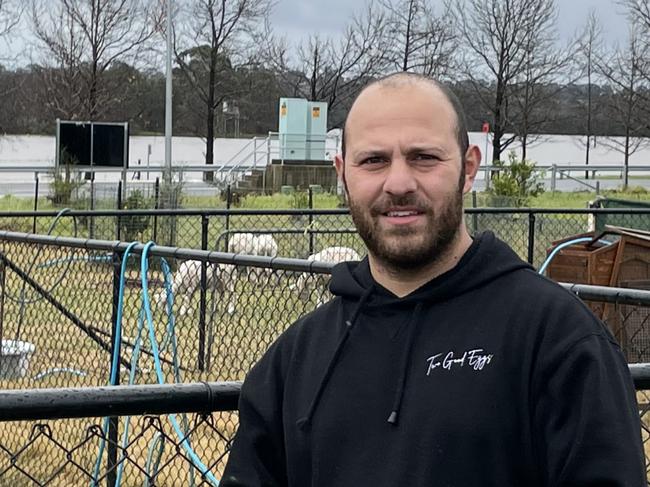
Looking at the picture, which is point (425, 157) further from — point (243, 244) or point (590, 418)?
point (243, 244)

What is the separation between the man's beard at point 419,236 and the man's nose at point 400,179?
1 centimetres

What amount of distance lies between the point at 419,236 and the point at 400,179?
4.2 inches

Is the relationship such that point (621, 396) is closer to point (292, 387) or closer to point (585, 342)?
point (585, 342)

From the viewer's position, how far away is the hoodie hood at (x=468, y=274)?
1761 millimetres

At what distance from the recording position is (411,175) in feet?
6.03

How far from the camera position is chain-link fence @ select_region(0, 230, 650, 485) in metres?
4.75

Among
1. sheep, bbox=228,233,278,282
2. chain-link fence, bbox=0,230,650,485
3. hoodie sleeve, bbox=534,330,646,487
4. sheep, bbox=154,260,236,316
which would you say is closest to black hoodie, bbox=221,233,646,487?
hoodie sleeve, bbox=534,330,646,487

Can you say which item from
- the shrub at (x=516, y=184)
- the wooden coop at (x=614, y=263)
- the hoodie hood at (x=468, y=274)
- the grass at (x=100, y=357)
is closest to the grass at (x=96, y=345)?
the grass at (x=100, y=357)

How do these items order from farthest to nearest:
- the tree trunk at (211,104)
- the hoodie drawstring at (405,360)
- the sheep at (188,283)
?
the tree trunk at (211,104) → the sheep at (188,283) → the hoodie drawstring at (405,360)

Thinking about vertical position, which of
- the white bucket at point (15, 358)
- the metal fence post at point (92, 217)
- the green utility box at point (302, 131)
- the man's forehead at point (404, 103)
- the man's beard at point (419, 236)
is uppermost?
the green utility box at point (302, 131)

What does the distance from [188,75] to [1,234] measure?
36.1m

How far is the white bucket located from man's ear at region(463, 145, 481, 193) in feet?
15.9

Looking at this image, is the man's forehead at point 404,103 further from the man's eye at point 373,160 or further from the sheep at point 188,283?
the sheep at point 188,283

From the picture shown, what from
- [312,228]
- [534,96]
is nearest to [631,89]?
[534,96]
